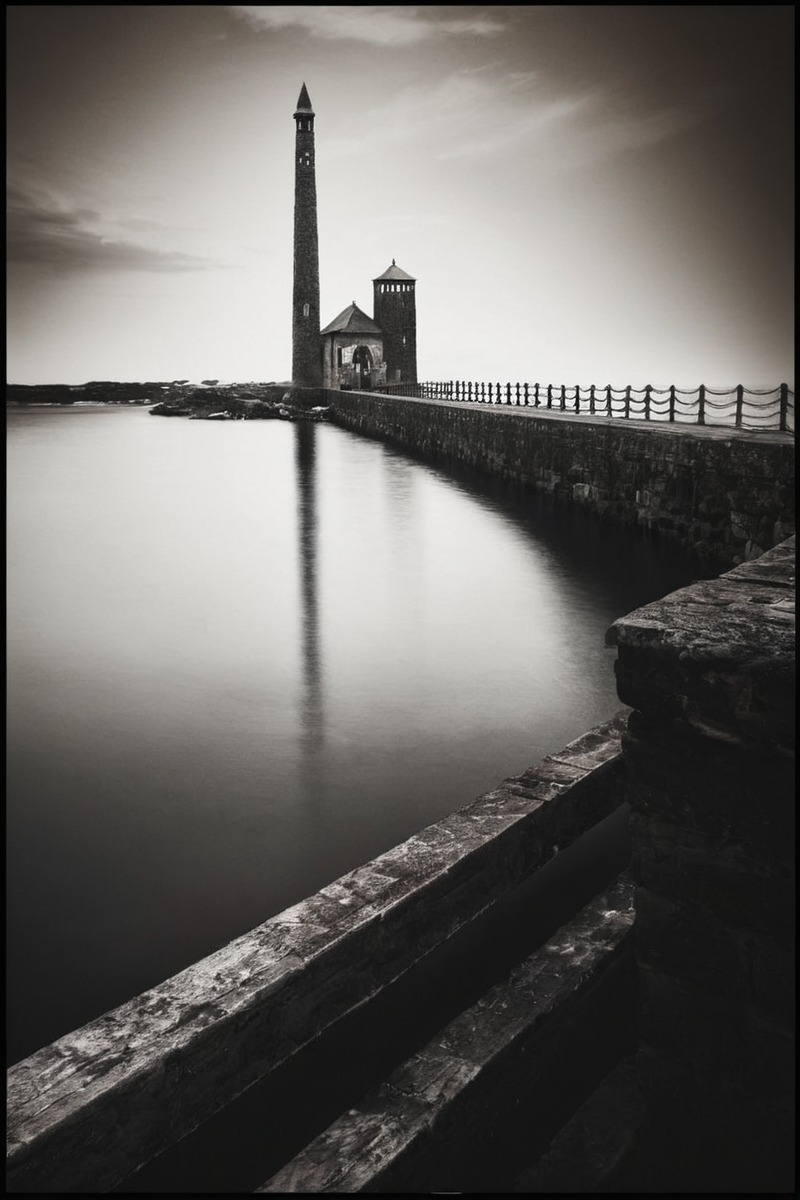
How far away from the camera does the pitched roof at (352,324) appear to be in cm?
4444

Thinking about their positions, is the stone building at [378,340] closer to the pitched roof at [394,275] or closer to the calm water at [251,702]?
the pitched roof at [394,275]

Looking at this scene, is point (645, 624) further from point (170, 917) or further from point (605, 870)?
point (170, 917)

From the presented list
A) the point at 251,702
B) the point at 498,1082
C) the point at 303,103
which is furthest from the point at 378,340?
the point at 498,1082

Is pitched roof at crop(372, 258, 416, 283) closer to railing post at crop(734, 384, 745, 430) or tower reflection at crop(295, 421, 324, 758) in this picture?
tower reflection at crop(295, 421, 324, 758)

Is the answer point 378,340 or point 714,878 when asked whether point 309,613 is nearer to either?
point 714,878

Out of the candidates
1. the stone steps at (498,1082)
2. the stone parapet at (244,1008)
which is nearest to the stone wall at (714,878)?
the stone steps at (498,1082)

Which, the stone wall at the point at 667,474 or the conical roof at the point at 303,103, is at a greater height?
the conical roof at the point at 303,103

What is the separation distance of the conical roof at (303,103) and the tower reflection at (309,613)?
87.7 ft

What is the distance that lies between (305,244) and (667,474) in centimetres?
3689

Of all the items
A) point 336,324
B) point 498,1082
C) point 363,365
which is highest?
→ point 336,324

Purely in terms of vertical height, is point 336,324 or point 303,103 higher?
point 303,103

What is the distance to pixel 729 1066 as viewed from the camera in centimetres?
212

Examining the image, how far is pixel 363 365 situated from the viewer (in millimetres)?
45656

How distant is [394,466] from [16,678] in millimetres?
17003
